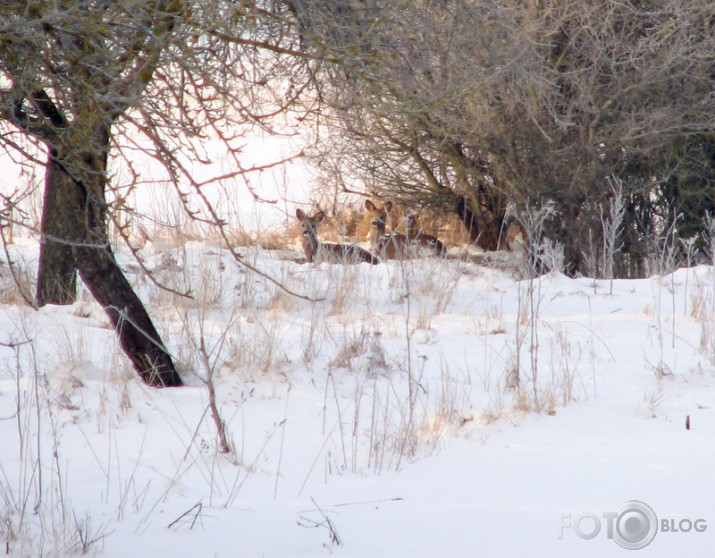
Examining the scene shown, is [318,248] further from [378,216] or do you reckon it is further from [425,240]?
[378,216]

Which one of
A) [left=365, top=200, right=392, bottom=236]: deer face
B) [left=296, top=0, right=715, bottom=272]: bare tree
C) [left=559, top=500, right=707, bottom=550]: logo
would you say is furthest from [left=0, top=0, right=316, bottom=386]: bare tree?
[left=365, top=200, right=392, bottom=236]: deer face

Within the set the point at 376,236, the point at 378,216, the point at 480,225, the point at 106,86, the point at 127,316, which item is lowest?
the point at 127,316

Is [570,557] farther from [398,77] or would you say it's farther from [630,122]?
[630,122]

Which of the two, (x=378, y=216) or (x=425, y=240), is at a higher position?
(x=378, y=216)

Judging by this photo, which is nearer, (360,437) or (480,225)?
(360,437)

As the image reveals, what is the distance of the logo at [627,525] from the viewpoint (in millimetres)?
3264

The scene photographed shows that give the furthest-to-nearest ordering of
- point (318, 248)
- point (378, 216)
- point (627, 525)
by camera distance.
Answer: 1. point (378, 216)
2. point (318, 248)
3. point (627, 525)

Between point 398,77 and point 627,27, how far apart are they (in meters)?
6.52

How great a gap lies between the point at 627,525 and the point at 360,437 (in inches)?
58.8

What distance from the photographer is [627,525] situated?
3352mm

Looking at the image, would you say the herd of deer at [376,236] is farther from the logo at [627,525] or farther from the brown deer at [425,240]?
the logo at [627,525]

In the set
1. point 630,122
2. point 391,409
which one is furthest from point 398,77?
point 630,122

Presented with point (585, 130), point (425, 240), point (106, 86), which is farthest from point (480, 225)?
point (106, 86)

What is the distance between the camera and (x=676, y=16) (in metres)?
10.3
